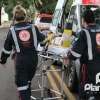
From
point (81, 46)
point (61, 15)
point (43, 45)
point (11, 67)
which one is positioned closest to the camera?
point (81, 46)

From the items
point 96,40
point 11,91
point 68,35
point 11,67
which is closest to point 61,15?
point 11,67

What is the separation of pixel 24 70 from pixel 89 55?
4.75ft

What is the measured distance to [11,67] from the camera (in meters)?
17.8

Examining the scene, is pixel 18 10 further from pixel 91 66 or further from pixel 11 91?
pixel 11 91

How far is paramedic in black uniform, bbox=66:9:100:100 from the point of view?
27.7 feet

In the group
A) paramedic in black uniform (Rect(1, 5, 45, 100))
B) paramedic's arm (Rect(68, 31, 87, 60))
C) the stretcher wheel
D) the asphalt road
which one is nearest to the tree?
the asphalt road

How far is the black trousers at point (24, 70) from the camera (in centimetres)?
937

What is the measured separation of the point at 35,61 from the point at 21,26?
0.67 metres

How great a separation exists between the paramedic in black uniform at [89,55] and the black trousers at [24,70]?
1.04m

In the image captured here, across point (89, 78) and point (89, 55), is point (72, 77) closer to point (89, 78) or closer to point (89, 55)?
point (89, 78)

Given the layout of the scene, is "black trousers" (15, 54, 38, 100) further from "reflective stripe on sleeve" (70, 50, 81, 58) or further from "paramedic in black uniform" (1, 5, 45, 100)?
"reflective stripe on sleeve" (70, 50, 81, 58)

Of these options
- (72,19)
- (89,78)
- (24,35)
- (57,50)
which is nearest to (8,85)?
(72,19)

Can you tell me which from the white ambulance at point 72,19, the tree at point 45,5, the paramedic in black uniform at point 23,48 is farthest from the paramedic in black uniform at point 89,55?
the tree at point 45,5

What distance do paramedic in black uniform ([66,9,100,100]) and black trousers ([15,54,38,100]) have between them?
104 centimetres
